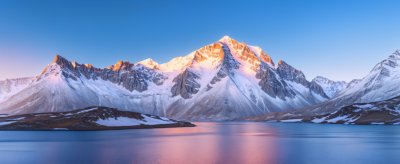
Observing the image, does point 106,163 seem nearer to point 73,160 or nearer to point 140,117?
point 73,160

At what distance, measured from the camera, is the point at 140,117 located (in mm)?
195125

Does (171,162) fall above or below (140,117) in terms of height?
below

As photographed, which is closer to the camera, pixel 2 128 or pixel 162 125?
pixel 2 128

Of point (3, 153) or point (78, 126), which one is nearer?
point (3, 153)

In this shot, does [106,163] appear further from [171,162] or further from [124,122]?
[124,122]

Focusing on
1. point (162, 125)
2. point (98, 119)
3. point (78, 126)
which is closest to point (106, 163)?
point (78, 126)

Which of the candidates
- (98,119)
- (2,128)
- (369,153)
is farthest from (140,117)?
(369,153)

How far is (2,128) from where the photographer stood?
157500 mm

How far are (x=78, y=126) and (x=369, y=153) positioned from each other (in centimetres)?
11799

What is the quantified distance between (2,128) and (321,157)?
137 meters

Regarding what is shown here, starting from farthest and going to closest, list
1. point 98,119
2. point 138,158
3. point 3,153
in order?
point 98,119 < point 3,153 < point 138,158

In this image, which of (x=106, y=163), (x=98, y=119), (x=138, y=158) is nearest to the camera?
(x=106, y=163)

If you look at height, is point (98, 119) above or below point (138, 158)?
above

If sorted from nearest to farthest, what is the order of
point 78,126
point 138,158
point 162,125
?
point 138,158 < point 78,126 < point 162,125
